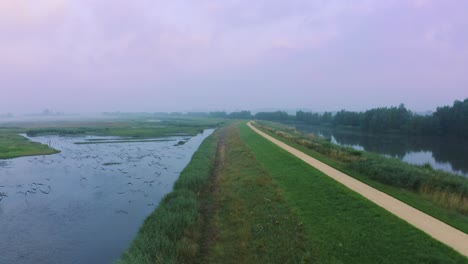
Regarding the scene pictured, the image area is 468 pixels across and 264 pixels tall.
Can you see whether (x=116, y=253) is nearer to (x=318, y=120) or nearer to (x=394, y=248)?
(x=394, y=248)

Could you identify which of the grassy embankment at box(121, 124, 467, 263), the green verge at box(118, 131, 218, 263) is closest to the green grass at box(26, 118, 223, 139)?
the green verge at box(118, 131, 218, 263)

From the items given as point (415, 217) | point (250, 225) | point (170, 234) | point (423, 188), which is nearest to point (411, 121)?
point (423, 188)

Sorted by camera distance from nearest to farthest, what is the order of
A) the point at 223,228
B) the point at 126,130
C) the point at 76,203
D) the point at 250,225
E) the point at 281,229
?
the point at 281,229 → the point at 250,225 → the point at 223,228 → the point at 76,203 → the point at 126,130

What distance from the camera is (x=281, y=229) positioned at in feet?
37.8

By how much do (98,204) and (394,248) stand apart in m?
15.9

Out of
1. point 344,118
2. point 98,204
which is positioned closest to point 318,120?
point 344,118

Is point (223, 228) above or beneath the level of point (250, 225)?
beneath

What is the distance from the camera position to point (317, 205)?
12.8 m

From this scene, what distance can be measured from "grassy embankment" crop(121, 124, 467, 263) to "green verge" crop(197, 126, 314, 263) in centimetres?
4

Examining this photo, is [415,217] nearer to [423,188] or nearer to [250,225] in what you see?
[423,188]

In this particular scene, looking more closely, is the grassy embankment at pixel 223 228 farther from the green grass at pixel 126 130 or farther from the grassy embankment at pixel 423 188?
the green grass at pixel 126 130

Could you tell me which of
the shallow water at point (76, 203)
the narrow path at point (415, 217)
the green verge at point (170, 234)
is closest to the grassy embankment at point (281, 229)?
the green verge at point (170, 234)

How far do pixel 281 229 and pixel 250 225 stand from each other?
165 cm

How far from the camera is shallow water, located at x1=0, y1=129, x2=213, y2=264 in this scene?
12359mm
